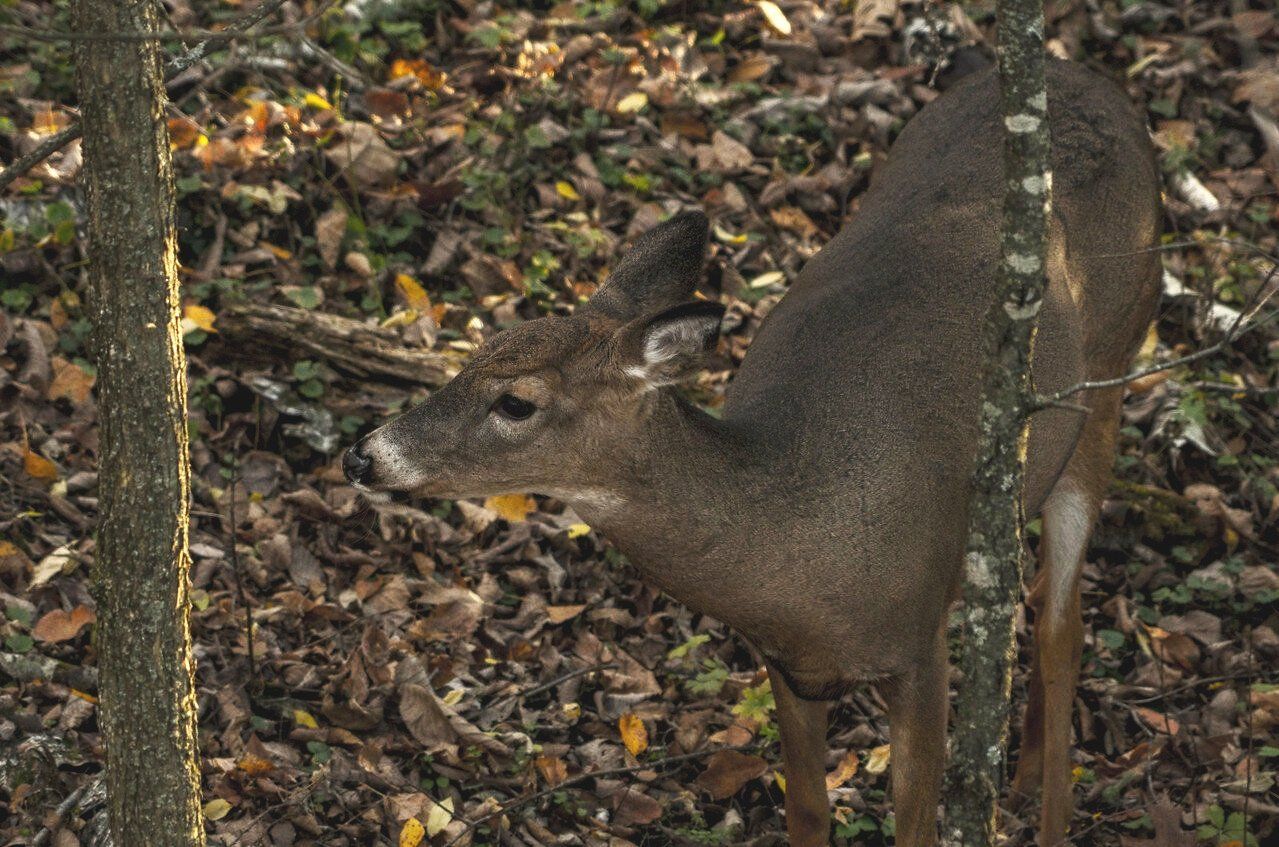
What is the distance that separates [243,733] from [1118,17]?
6531 mm

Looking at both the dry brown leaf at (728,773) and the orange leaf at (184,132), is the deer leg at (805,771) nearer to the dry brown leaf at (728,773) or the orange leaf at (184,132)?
Result: the dry brown leaf at (728,773)

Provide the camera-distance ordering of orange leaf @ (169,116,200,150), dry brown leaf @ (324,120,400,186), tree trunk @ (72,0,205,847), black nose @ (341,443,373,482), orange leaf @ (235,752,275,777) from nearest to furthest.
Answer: tree trunk @ (72,0,205,847) → black nose @ (341,443,373,482) → orange leaf @ (235,752,275,777) → orange leaf @ (169,116,200,150) → dry brown leaf @ (324,120,400,186)

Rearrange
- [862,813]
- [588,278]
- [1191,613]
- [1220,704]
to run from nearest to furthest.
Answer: [862,813] → [1220,704] → [1191,613] → [588,278]

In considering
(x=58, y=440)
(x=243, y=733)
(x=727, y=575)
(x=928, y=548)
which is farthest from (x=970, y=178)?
(x=58, y=440)

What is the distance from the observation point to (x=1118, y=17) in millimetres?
9023

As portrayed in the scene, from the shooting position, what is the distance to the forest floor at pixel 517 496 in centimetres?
510

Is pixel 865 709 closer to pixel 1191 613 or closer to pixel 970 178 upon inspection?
pixel 1191 613

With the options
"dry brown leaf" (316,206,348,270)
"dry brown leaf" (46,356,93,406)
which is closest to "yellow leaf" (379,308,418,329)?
"dry brown leaf" (316,206,348,270)

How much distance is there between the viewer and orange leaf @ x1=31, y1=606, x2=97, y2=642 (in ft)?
16.4

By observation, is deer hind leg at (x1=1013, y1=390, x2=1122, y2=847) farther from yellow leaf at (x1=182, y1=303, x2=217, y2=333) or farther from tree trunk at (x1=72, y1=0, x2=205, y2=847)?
yellow leaf at (x1=182, y1=303, x2=217, y2=333)

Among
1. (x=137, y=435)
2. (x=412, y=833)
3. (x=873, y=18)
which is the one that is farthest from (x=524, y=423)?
(x=873, y=18)

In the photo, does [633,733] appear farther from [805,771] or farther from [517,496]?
[517,496]

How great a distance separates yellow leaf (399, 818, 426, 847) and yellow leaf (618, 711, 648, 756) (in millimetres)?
893

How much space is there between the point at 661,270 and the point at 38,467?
2490mm
